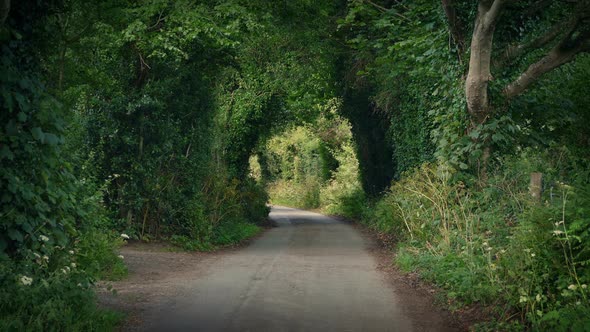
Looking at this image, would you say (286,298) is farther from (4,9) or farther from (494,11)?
(494,11)

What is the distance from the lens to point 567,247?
713cm

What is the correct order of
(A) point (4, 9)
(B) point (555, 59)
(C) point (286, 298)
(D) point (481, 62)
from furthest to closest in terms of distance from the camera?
(D) point (481, 62) < (B) point (555, 59) < (C) point (286, 298) < (A) point (4, 9)

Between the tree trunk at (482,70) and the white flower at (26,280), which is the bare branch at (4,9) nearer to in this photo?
the white flower at (26,280)

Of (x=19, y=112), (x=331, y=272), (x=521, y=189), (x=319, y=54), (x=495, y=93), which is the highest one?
(x=319, y=54)

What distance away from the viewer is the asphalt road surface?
7.68 meters

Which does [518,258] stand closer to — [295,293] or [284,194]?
[295,293]

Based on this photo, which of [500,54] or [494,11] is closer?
[494,11]

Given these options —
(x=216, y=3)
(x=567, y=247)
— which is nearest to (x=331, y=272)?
(x=567, y=247)

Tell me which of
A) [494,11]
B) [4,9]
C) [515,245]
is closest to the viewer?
[4,9]

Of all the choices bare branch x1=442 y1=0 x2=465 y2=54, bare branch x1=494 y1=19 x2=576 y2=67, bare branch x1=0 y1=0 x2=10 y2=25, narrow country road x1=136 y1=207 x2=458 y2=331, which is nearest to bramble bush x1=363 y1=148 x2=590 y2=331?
narrow country road x1=136 y1=207 x2=458 y2=331

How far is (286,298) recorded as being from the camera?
370 inches

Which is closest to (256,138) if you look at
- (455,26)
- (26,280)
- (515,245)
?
(455,26)

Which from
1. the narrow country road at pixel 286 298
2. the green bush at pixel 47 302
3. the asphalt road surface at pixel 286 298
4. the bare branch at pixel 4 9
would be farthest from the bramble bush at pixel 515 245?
the bare branch at pixel 4 9

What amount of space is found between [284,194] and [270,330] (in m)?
47.1
